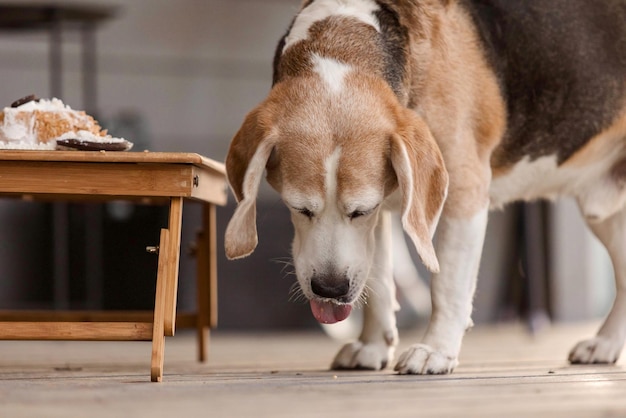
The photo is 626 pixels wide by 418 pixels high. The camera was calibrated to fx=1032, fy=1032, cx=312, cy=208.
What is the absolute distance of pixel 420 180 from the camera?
2223 millimetres

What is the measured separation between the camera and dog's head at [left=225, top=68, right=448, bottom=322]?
2.13 metres

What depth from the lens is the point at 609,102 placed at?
275 centimetres

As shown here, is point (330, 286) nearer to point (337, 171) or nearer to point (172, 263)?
point (337, 171)

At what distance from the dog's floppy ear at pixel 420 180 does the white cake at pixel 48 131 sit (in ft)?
2.01

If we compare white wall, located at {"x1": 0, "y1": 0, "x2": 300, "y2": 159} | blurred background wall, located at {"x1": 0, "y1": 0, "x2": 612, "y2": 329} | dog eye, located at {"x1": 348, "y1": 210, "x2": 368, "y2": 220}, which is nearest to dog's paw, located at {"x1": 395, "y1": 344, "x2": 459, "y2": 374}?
dog eye, located at {"x1": 348, "y1": 210, "x2": 368, "y2": 220}

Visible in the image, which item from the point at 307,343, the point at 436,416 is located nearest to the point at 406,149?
the point at 436,416

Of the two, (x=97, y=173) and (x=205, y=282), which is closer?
(x=97, y=173)

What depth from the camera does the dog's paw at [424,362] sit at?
232 cm

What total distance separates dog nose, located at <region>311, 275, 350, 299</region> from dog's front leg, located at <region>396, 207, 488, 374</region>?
287mm

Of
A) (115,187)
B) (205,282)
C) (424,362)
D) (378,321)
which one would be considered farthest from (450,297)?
(205,282)

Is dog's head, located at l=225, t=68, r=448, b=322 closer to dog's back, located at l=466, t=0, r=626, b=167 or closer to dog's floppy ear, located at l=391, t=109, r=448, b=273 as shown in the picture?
dog's floppy ear, located at l=391, t=109, r=448, b=273

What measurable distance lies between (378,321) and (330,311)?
0.39 m

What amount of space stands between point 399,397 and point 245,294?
3.45 m

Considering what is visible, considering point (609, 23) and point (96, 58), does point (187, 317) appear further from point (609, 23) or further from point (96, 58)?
point (96, 58)
